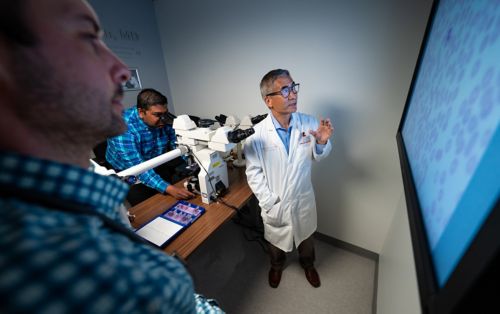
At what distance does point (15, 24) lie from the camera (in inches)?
13.7

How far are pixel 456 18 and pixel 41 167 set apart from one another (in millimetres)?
1258

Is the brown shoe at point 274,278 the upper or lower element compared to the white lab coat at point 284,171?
lower

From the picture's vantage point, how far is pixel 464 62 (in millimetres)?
553

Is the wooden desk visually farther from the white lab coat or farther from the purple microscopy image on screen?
the purple microscopy image on screen

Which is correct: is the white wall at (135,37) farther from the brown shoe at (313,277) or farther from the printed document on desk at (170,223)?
the brown shoe at (313,277)

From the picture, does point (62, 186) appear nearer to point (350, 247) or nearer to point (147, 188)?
point (147, 188)

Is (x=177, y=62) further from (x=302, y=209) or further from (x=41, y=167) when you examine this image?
(x=41, y=167)

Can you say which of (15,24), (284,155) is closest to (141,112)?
(284,155)

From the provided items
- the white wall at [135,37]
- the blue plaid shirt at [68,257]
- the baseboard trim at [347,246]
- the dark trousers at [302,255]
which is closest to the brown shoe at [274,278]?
the dark trousers at [302,255]

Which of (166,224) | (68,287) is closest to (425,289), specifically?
(68,287)

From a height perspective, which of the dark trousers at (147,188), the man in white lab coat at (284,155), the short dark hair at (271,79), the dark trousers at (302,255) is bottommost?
the dark trousers at (302,255)

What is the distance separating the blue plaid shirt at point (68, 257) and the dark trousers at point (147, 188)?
143 centimetres

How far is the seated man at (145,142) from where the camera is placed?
1479mm

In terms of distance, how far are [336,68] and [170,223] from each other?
1.58 m
